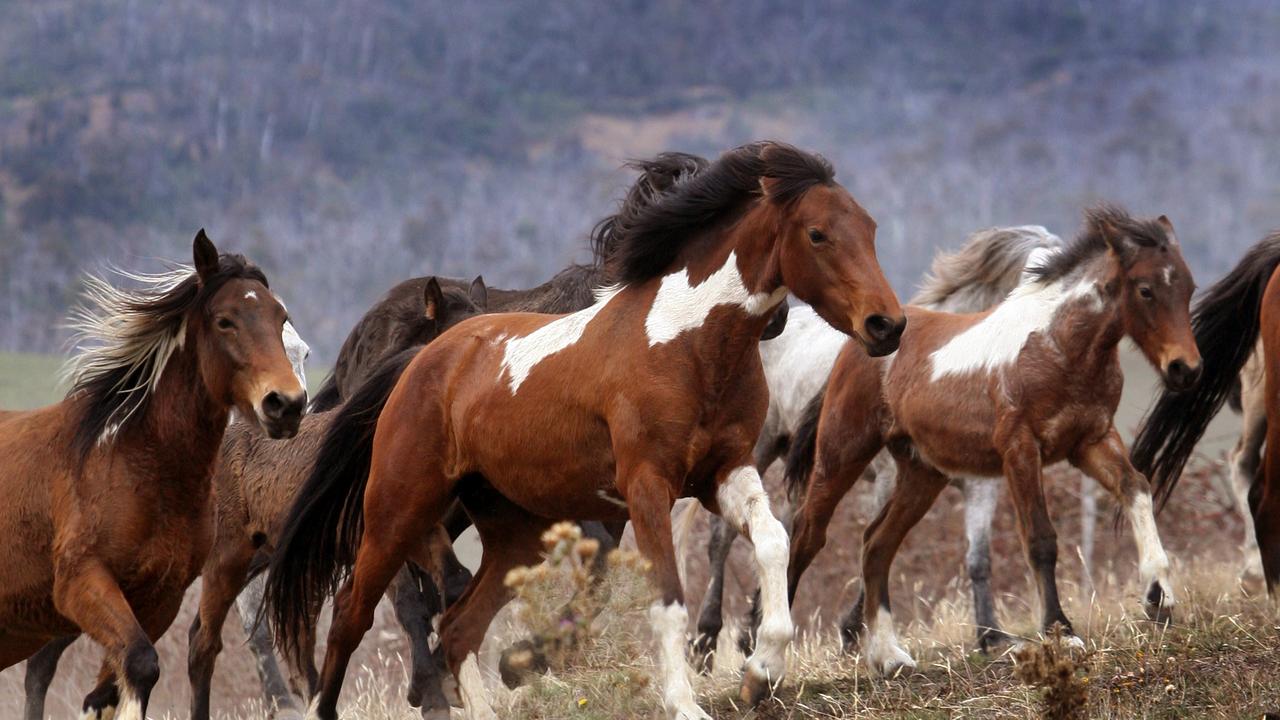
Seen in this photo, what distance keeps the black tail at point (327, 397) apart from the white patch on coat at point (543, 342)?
3483mm

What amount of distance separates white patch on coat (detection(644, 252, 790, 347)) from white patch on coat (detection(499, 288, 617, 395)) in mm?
395

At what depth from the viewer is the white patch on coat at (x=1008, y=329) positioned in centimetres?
756

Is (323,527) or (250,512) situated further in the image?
(250,512)

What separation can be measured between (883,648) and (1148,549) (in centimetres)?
133

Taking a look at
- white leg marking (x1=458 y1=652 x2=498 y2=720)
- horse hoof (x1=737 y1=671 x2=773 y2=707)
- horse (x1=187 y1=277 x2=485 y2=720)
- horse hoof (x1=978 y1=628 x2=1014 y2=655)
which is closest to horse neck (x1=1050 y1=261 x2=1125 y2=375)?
horse hoof (x1=978 y1=628 x2=1014 y2=655)

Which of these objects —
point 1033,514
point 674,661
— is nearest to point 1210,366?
point 1033,514

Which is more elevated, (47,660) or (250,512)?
(250,512)

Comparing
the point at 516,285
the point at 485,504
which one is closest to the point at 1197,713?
the point at 485,504

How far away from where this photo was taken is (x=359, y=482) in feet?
Answer: 24.3

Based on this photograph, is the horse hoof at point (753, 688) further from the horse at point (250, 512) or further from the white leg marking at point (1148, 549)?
the horse at point (250, 512)

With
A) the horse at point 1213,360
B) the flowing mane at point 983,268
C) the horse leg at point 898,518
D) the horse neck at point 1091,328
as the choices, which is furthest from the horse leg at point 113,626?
the flowing mane at point 983,268

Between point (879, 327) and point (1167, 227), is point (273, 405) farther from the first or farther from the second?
point (1167, 227)

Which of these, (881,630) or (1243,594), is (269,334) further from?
(1243,594)

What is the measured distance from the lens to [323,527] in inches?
290
